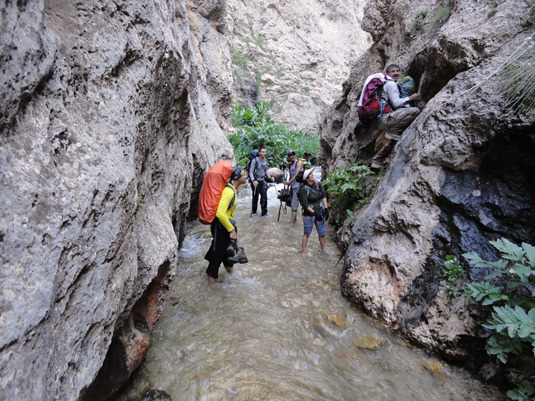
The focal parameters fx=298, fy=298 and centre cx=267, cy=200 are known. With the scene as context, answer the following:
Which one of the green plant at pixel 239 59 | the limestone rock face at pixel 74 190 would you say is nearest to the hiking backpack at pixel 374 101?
the limestone rock face at pixel 74 190

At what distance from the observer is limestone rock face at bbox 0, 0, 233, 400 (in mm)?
1469

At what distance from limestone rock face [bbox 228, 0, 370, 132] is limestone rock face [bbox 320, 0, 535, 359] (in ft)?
66.5

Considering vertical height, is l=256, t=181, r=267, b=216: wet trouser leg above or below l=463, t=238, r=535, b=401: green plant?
below

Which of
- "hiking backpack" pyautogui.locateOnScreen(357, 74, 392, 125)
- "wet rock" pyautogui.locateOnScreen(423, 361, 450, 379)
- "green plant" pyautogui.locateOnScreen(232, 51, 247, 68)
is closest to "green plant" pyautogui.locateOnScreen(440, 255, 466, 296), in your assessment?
"wet rock" pyautogui.locateOnScreen(423, 361, 450, 379)

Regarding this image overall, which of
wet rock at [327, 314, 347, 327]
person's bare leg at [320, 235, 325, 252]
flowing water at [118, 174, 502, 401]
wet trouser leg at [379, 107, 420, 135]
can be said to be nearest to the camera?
flowing water at [118, 174, 502, 401]

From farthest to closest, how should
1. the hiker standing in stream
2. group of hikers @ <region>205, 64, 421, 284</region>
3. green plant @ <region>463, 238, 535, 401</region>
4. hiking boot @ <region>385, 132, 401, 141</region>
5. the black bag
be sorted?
the hiker standing in stream < the black bag < hiking boot @ <region>385, 132, 401, 141</region> < group of hikers @ <region>205, 64, 421, 284</region> < green plant @ <region>463, 238, 535, 401</region>

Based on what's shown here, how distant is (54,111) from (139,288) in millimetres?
1575

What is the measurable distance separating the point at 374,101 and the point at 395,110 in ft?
2.54

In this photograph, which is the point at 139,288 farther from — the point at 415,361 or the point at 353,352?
the point at 415,361

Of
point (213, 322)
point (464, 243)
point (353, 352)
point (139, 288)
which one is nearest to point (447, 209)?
point (464, 243)

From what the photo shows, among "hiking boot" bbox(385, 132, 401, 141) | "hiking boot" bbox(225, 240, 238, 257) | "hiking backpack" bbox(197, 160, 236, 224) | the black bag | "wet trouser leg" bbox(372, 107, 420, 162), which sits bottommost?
the black bag

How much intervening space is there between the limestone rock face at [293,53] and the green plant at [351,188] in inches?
714

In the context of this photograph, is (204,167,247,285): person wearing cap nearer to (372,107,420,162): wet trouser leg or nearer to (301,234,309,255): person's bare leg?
(301,234,309,255): person's bare leg

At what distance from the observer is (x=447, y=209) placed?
3.82 m
